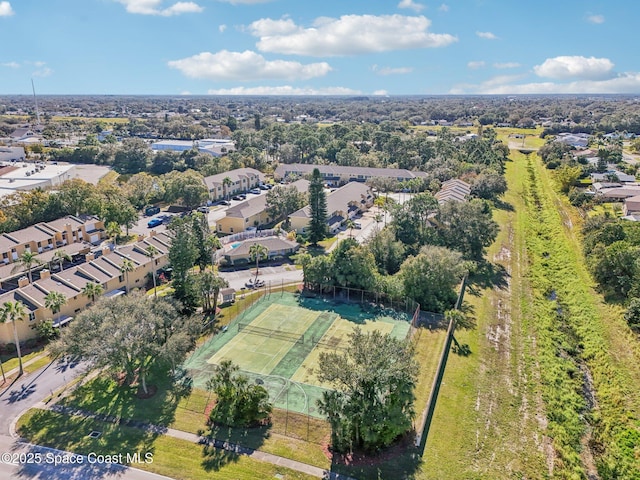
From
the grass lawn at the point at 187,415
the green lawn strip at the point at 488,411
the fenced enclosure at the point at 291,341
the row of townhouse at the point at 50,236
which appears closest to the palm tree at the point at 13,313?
the grass lawn at the point at 187,415

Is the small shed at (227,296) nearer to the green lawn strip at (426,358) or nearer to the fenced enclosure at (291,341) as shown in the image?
the fenced enclosure at (291,341)

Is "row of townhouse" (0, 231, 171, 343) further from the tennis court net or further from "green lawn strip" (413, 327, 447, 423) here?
"green lawn strip" (413, 327, 447, 423)

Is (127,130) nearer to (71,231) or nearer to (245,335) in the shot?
(71,231)

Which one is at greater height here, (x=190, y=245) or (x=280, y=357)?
(x=190, y=245)

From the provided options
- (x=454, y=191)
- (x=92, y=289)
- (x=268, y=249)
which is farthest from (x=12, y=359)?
(x=454, y=191)

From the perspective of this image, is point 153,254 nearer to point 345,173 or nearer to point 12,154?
point 345,173

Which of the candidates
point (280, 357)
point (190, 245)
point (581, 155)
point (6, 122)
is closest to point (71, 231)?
point (190, 245)
